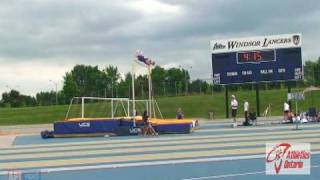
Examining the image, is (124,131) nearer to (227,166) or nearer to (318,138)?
(318,138)

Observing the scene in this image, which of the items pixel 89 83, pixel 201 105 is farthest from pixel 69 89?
pixel 201 105

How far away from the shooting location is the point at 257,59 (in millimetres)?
38156

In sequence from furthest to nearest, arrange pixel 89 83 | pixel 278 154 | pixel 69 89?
pixel 89 83 < pixel 69 89 < pixel 278 154

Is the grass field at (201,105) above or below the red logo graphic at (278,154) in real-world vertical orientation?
above

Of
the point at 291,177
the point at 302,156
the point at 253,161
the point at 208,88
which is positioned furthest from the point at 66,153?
the point at 208,88

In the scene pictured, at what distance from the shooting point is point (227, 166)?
1426 centimetres

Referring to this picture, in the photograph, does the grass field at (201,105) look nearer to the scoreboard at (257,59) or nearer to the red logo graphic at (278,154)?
the scoreboard at (257,59)

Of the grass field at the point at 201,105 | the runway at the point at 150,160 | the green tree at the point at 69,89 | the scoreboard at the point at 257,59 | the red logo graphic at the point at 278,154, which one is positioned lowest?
the runway at the point at 150,160

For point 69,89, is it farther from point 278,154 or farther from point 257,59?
point 278,154

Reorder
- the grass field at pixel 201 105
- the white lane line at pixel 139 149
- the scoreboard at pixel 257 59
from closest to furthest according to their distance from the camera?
the white lane line at pixel 139 149 → the scoreboard at pixel 257 59 → the grass field at pixel 201 105

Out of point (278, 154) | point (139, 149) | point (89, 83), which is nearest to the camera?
point (278, 154)

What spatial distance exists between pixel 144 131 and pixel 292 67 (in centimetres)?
1353

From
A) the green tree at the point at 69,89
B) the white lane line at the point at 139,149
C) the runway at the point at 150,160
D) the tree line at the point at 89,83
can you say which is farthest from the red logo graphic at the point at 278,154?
the green tree at the point at 69,89

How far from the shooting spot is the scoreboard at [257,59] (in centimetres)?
Answer: 3788
